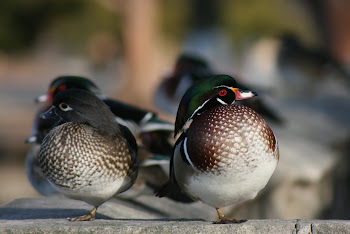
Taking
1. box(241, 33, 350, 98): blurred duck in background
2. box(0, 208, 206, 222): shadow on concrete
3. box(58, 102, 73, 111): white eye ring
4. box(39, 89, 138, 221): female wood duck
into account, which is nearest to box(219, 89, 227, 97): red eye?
box(39, 89, 138, 221): female wood duck

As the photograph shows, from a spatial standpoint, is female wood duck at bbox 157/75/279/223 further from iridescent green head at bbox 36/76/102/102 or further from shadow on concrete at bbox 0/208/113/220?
iridescent green head at bbox 36/76/102/102

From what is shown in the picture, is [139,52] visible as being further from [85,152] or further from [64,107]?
[85,152]

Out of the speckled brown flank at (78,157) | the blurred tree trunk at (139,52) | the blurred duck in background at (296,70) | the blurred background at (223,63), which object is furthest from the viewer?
the blurred tree trunk at (139,52)

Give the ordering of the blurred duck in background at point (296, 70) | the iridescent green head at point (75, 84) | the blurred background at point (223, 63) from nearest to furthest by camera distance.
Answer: the iridescent green head at point (75, 84) < the blurred background at point (223, 63) < the blurred duck in background at point (296, 70)

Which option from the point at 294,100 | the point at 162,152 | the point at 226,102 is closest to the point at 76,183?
the point at 226,102

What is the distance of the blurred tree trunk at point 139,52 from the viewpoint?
920 centimetres

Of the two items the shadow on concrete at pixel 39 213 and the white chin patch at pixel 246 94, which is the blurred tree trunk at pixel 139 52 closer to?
the shadow on concrete at pixel 39 213

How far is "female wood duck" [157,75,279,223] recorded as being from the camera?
2.51m

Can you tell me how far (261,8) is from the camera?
17.5 meters

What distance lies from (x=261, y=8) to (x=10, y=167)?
32.6 ft

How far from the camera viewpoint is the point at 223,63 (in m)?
17.5

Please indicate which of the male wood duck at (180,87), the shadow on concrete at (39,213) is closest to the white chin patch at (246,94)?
the shadow on concrete at (39,213)

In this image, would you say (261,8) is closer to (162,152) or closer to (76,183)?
(162,152)

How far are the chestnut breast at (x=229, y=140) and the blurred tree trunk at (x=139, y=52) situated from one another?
6.54 metres
